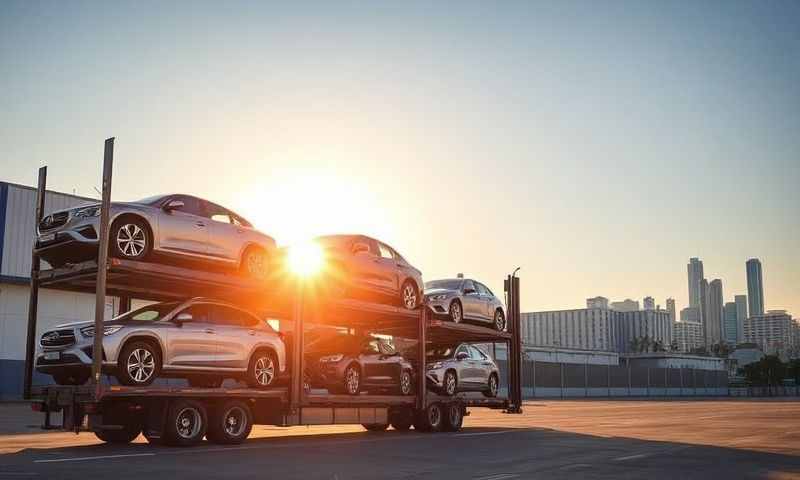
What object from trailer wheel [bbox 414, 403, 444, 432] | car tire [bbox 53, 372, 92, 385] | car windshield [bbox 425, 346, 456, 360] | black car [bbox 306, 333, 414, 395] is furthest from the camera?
car windshield [bbox 425, 346, 456, 360]

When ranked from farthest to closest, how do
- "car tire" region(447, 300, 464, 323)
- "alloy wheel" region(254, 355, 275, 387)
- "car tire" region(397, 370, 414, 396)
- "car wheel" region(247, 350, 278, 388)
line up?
1. "car tire" region(447, 300, 464, 323)
2. "car tire" region(397, 370, 414, 396)
3. "alloy wheel" region(254, 355, 275, 387)
4. "car wheel" region(247, 350, 278, 388)

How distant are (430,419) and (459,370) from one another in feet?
5.36

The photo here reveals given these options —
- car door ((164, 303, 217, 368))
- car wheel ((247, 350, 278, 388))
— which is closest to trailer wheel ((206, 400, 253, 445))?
car wheel ((247, 350, 278, 388))

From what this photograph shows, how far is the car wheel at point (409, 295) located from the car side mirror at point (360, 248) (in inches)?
62.5

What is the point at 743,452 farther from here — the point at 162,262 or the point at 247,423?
the point at 162,262

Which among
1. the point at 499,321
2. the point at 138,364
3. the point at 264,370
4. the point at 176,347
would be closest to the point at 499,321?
the point at 499,321

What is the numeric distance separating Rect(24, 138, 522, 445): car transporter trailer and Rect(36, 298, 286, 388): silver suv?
255 mm

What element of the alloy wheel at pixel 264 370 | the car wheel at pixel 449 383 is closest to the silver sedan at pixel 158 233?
the alloy wheel at pixel 264 370

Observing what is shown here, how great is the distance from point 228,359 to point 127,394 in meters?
2.07

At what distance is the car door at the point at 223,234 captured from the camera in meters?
13.6

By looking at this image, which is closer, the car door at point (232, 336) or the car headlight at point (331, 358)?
the car door at point (232, 336)

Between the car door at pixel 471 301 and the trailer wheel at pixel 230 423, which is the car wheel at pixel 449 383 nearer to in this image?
the car door at pixel 471 301

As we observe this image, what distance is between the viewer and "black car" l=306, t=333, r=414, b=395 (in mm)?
16656

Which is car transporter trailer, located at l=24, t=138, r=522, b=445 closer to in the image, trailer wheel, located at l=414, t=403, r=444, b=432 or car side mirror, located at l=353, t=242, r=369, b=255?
trailer wheel, located at l=414, t=403, r=444, b=432
